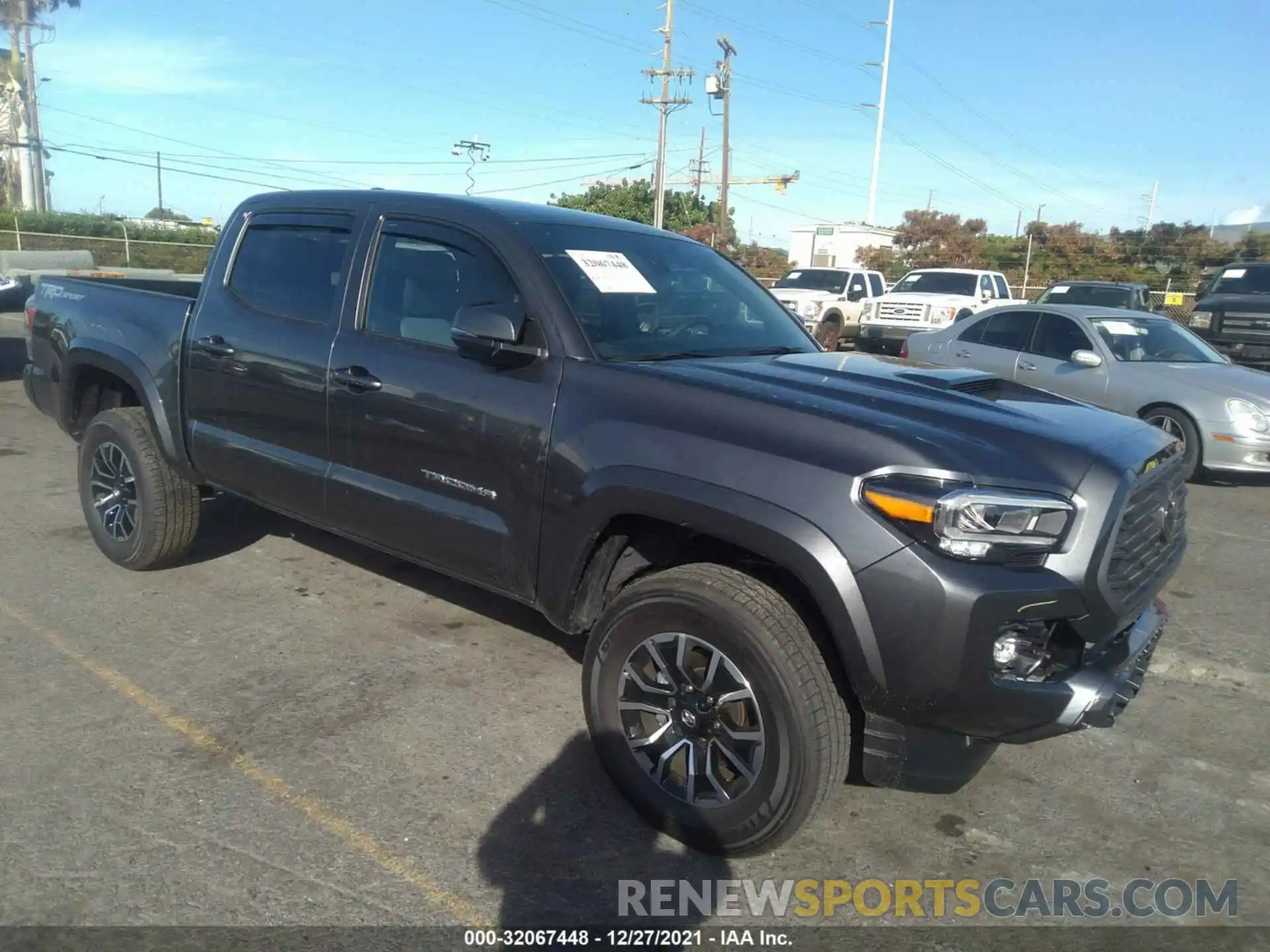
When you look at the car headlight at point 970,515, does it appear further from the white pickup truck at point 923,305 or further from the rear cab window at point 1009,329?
the white pickup truck at point 923,305

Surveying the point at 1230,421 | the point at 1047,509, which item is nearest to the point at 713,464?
the point at 1047,509

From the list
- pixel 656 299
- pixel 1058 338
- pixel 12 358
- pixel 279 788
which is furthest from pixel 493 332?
pixel 12 358

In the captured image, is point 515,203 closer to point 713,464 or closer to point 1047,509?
point 713,464

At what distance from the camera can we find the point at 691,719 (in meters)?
2.96

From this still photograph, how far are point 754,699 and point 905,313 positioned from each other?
50.9 ft

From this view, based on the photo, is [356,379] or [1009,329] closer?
[356,379]

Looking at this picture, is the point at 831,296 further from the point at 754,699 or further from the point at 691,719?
the point at 754,699

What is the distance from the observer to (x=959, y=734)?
2.65 metres

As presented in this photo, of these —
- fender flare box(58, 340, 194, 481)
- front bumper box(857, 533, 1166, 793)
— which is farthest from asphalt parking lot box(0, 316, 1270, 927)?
fender flare box(58, 340, 194, 481)

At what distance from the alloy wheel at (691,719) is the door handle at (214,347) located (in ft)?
8.33

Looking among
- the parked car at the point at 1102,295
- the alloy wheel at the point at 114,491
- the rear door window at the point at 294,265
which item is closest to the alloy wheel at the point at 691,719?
the rear door window at the point at 294,265

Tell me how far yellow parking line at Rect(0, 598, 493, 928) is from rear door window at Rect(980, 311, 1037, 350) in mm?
8797

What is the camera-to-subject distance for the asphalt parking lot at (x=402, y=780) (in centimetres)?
276

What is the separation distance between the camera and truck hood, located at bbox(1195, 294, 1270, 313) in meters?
13.8
